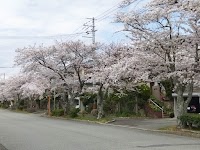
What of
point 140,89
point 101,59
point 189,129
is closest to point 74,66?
point 101,59

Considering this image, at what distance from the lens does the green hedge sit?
19578 mm

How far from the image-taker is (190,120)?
19.9 meters

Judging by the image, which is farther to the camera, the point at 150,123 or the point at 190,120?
the point at 150,123

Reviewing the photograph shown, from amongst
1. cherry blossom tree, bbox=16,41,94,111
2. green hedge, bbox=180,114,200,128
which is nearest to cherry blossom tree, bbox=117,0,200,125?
green hedge, bbox=180,114,200,128

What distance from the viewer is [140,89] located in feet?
121

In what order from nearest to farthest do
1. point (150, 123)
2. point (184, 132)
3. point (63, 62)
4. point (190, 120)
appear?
point (184, 132) → point (190, 120) → point (150, 123) → point (63, 62)

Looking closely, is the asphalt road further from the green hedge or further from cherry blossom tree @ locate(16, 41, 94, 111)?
cherry blossom tree @ locate(16, 41, 94, 111)

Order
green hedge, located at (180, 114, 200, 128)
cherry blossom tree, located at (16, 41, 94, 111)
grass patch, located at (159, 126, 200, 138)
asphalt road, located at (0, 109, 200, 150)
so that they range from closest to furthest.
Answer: asphalt road, located at (0, 109, 200, 150) → grass patch, located at (159, 126, 200, 138) → green hedge, located at (180, 114, 200, 128) → cherry blossom tree, located at (16, 41, 94, 111)

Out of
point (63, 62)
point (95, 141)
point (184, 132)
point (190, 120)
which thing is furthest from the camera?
point (63, 62)

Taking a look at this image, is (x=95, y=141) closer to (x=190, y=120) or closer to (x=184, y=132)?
(x=184, y=132)

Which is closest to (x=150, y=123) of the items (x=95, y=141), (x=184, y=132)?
(x=184, y=132)

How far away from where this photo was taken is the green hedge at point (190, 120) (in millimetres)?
19578

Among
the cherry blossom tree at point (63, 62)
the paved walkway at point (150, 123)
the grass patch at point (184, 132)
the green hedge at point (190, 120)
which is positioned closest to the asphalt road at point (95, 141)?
the grass patch at point (184, 132)

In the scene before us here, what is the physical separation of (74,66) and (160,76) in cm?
1779
